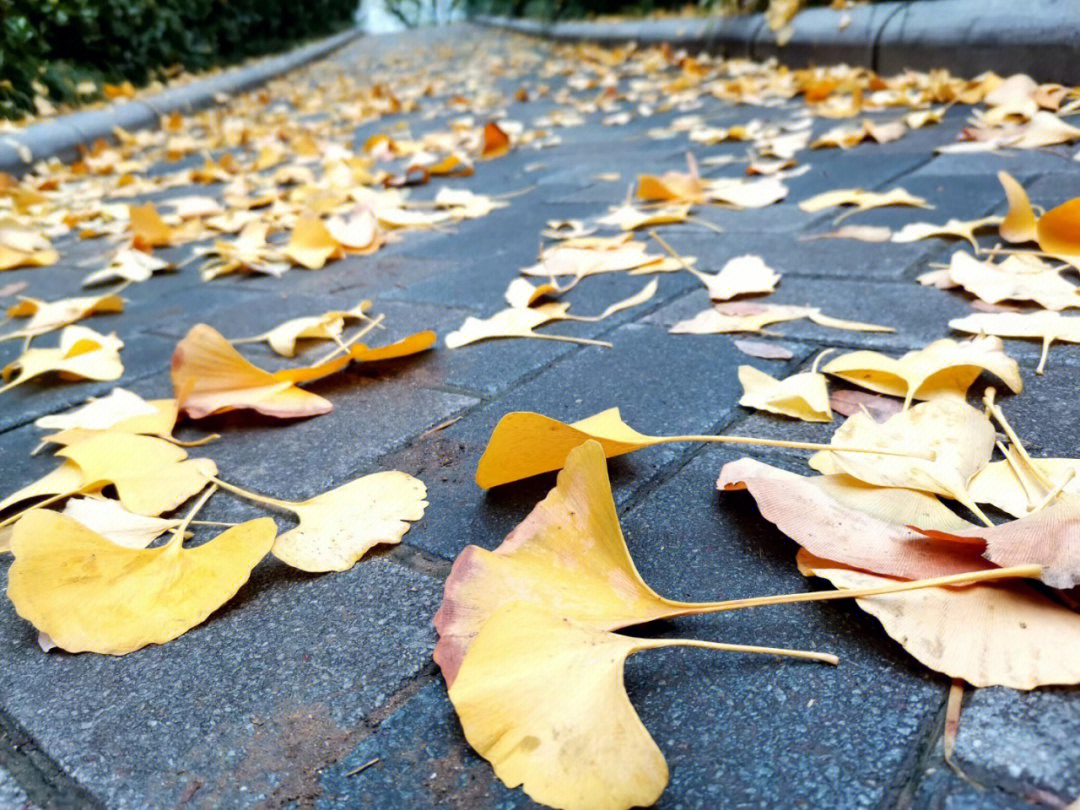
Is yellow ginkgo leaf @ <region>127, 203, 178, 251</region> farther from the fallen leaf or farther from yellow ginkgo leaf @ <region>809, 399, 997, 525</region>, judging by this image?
yellow ginkgo leaf @ <region>809, 399, 997, 525</region>

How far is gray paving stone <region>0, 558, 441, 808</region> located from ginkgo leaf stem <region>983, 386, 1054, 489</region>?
0.53 m

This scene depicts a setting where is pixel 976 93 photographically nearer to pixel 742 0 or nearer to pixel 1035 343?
pixel 1035 343

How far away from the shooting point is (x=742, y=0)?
501 cm

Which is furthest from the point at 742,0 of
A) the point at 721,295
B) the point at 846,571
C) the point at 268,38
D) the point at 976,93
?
the point at 268,38

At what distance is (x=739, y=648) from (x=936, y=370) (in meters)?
0.46

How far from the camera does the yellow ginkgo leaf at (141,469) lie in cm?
93

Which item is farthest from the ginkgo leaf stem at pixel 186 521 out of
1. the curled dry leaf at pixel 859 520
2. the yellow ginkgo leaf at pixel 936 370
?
the yellow ginkgo leaf at pixel 936 370

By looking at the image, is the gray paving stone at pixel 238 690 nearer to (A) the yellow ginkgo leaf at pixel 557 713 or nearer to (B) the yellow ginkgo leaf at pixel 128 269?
(A) the yellow ginkgo leaf at pixel 557 713

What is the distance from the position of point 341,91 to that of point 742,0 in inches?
124

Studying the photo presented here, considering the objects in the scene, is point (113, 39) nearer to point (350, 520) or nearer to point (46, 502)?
point (46, 502)

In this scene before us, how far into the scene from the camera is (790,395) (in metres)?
0.97

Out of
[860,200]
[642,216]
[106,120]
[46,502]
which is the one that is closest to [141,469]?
[46,502]

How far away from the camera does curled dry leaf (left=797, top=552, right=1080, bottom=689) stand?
538 millimetres

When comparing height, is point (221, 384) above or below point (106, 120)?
above
